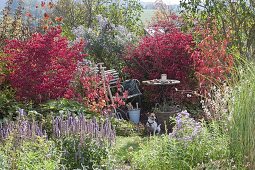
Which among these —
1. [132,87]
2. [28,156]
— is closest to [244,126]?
[28,156]

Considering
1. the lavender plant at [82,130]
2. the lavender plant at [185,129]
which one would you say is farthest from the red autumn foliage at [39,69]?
the lavender plant at [185,129]

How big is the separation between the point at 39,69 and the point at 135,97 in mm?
2632

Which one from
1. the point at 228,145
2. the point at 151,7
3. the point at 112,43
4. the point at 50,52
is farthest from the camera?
the point at 151,7

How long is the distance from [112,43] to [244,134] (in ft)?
21.0

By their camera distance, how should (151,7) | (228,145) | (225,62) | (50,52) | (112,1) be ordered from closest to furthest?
(228,145) < (50,52) < (225,62) < (112,1) < (151,7)

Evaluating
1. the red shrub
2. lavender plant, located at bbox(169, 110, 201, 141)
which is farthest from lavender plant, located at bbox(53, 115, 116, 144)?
the red shrub

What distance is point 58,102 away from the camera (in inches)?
269

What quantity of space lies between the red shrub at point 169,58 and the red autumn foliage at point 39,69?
2085mm

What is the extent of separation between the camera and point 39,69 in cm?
674

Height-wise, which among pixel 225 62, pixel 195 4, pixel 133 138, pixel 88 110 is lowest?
pixel 133 138

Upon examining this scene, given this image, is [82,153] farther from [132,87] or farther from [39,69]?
[132,87]

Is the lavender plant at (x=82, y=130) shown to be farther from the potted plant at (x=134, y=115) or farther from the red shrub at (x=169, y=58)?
the red shrub at (x=169, y=58)

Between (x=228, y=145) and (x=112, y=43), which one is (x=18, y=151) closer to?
(x=228, y=145)

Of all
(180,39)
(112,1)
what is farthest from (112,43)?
(112,1)
